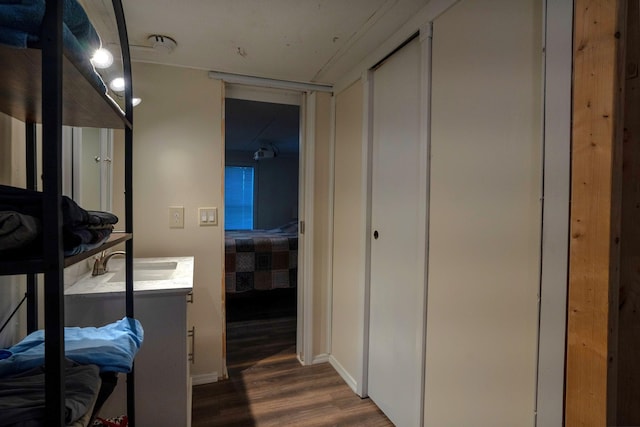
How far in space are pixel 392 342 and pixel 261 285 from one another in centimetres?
201

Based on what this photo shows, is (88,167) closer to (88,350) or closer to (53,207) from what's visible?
(88,350)

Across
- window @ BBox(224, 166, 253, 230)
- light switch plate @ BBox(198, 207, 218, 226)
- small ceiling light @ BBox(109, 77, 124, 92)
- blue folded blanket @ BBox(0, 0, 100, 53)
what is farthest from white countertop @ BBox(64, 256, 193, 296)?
window @ BBox(224, 166, 253, 230)

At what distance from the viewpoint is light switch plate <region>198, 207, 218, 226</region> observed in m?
2.23

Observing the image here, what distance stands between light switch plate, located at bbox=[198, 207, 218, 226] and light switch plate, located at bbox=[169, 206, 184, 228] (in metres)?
0.11

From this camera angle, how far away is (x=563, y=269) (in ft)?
2.93

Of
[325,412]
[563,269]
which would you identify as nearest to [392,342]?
[325,412]

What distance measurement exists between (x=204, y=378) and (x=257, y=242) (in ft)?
5.30

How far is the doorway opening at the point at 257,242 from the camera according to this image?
278cm

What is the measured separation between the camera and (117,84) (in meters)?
1.74

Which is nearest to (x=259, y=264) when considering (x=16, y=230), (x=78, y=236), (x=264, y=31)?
(x=264, y=31)

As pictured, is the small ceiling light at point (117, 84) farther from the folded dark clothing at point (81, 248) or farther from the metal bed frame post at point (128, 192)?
the folded dark clothing at point (81, 248)

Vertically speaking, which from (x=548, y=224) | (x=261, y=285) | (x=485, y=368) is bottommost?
(x=261, y=285)

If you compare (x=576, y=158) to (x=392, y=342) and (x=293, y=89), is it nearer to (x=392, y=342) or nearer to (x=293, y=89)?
(x=392, y=342)

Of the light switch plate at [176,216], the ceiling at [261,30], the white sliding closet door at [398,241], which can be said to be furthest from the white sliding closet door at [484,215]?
the light switch plate at [176,216]
